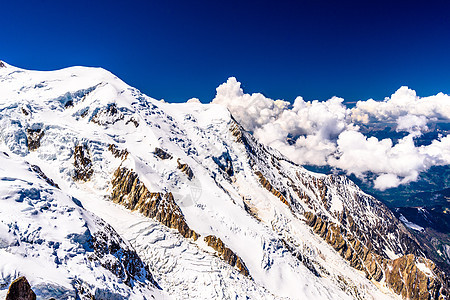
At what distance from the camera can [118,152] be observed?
104 meters

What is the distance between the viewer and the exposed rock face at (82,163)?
9581 cm

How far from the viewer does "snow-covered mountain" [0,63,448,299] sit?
3691cm

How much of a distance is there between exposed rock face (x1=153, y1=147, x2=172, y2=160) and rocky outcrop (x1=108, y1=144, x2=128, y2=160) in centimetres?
1484

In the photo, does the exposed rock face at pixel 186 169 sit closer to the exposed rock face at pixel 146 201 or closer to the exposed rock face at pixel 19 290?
the exposed rock face at pixel 146 201

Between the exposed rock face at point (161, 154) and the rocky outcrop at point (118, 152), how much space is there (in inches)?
584

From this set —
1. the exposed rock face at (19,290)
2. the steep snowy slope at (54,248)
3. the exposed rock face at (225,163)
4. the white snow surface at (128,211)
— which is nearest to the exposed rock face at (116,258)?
the steep snowy slope at (54,248)

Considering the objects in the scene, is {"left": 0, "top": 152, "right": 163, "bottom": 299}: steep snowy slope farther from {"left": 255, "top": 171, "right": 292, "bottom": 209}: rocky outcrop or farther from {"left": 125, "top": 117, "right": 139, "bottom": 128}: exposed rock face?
{"left": 255, "top": 171, "right": 292, "bottom": 209}: rocky outcrop

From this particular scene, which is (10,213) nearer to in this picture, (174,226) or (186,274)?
(186,274)

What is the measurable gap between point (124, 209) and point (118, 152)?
1078 inches

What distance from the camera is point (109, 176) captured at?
96625mm

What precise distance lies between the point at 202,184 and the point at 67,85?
98.1 m

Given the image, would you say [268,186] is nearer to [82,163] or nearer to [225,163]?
[225,163]

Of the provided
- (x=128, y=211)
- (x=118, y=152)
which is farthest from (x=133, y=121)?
(x=128, y=211)

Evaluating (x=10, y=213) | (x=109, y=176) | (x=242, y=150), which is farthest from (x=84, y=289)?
(x=242, y=150)
